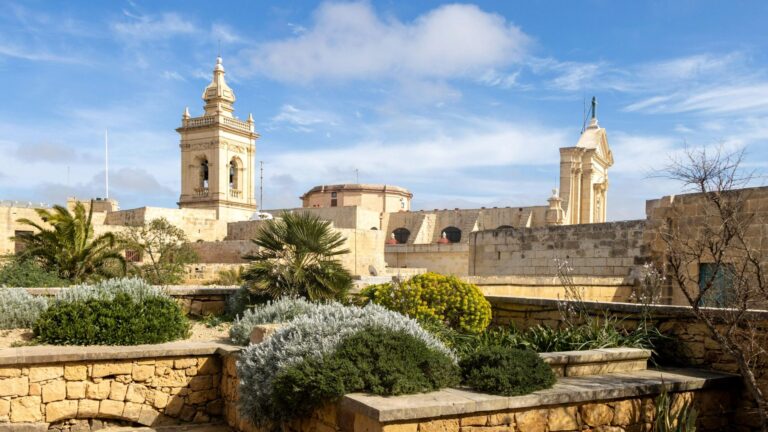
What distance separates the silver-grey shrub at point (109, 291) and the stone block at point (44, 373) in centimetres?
146

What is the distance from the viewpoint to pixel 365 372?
14.5ft

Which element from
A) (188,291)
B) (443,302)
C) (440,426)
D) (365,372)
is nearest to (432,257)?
(188,291)

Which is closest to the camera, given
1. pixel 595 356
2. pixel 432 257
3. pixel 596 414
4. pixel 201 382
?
pixel 596 414

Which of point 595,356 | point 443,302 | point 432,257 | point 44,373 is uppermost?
point 443,302

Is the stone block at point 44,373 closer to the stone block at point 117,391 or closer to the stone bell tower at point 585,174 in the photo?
the stone block at point 117,391

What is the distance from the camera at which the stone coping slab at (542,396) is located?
392 cm

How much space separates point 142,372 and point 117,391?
306 millimetres

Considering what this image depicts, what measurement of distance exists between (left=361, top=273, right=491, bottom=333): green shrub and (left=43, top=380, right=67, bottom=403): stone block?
374 centimetres

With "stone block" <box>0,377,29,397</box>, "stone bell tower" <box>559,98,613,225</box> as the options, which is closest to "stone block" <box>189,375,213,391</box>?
"stone block" <box>0,377,29,397</box>

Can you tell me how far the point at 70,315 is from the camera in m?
7.10

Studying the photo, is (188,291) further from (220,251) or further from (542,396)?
(220,251)

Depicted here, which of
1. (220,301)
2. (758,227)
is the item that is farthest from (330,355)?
(758,227)

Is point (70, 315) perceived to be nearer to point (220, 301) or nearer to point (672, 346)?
point (220, 301)

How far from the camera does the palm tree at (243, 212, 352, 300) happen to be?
Result: 8977 mm
